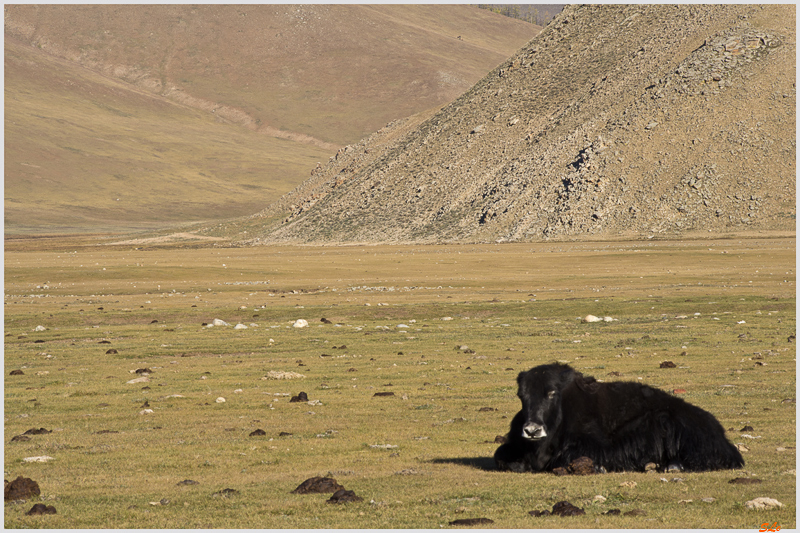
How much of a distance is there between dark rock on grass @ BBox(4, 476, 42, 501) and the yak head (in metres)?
6.55

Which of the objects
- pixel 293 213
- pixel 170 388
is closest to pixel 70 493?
pixel 170 388

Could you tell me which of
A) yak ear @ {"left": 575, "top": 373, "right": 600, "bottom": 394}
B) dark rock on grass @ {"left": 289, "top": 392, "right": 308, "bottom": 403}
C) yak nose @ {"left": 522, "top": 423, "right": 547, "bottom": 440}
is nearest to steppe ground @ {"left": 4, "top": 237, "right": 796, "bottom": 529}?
dark rock on grass @ {"left": 289, "top": 392, "right": 308, "bottom": 403}

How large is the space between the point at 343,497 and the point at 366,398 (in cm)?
919

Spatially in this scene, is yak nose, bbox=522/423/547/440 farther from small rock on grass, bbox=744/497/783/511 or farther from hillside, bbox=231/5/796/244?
hillside, bbox=231/5/796/244

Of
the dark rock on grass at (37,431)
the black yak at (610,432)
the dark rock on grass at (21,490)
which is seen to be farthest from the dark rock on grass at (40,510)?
the dark rock on grass at (37,431)

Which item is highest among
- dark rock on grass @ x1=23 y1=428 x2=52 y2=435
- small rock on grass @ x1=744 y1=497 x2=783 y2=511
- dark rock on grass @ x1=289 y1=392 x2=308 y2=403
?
small rock on grass @ x1=744 y1=497 x2=783 y2=511

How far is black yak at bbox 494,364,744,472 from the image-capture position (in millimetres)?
12055

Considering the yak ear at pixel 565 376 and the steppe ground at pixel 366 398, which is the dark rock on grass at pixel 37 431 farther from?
the yak ear at pixel 565 376

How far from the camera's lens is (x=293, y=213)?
188 m

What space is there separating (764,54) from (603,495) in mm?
146175

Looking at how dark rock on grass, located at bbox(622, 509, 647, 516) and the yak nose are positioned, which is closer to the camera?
dark rock on grass, located at bbox(622, 509, 647, 516)

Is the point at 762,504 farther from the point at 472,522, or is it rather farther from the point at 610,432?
the point at 472,522

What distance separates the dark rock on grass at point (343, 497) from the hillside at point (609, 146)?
118 meters

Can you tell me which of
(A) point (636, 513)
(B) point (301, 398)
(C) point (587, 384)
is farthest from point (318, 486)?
(B) point (301, 398)
